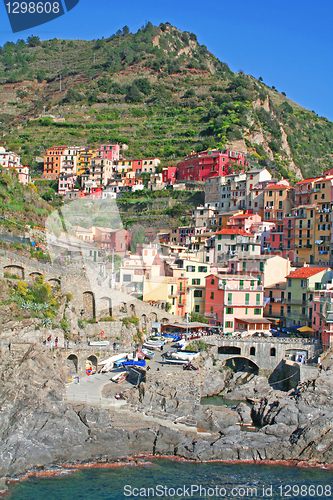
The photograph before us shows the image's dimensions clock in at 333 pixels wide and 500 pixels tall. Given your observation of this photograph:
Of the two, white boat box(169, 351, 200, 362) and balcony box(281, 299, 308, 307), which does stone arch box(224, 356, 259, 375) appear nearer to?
white boat box(169, 351, 200, 362)

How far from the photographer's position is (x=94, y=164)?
78938 mm

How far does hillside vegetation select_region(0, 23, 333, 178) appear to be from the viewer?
87375 millimetres

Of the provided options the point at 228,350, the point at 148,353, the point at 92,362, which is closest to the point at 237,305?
the point at 228,350

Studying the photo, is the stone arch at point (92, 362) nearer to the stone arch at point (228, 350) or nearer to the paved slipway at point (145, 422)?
the paved slipway at point (145, 422)

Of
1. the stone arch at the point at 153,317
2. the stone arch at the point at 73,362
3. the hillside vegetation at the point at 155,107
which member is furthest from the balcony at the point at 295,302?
the hillside vegetation at the point at 155,107

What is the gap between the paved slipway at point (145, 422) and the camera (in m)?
23.6

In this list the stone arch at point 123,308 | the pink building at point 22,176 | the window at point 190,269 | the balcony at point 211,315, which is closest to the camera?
the stone arch at point 123,308

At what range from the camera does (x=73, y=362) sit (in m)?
30.8

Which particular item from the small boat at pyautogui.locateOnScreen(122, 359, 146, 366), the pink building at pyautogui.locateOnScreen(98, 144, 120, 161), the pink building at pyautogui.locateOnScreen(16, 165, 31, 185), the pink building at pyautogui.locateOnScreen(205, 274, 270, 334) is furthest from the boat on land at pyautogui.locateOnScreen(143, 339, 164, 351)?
the pink building at pyautogui.locateOnScreen(98, 144, 120, 161)

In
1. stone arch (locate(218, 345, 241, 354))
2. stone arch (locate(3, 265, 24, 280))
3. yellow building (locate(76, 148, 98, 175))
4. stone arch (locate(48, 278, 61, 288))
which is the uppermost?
yellow building (locate(76, 148, 98, 175))

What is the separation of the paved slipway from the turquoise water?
87 cm

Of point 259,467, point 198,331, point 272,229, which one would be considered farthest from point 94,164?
point 259,467

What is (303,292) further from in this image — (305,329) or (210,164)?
(210,164)

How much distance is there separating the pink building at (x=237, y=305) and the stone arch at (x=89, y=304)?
30.3 ft
